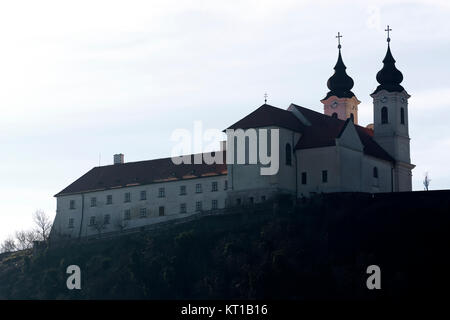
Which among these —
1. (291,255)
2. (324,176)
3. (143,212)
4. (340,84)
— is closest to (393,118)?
(340,84)

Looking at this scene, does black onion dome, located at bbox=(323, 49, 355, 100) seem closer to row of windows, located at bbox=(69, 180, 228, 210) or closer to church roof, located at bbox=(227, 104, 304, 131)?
church roof, located at bbox=(227, 104, 304, 131)

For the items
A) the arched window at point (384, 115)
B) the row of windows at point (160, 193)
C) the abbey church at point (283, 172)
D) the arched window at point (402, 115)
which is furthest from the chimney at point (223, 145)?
the arched window at point (402, 115)

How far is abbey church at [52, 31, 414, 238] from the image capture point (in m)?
97.1

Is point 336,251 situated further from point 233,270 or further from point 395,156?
point 395,156

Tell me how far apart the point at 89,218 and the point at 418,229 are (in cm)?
3283

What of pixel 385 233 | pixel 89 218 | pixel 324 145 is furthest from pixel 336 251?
pixel 89 218

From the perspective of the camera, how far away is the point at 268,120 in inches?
3883

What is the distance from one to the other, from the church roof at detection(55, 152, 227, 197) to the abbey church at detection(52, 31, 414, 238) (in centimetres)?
11

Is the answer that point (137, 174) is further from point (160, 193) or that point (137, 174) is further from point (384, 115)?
point (384, 115)

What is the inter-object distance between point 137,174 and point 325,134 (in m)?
19.7

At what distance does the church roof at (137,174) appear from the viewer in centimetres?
10356

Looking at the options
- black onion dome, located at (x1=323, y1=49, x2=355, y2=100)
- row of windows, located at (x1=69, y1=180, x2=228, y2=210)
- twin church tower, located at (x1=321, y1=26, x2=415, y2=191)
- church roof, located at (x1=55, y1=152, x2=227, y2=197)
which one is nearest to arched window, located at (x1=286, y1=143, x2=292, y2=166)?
row of windows, located at (x1=69, y1=180, x2=228, y2=210)
